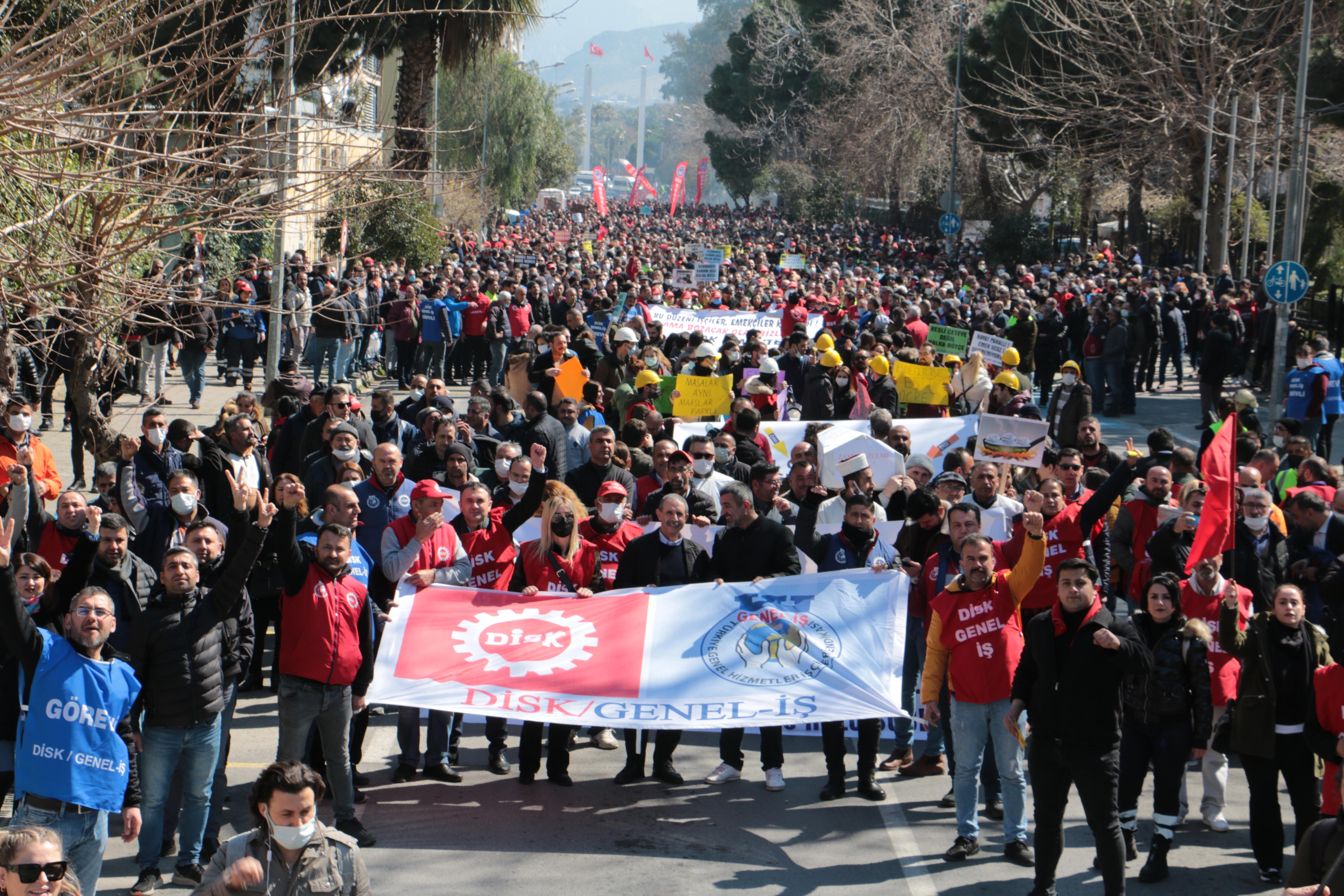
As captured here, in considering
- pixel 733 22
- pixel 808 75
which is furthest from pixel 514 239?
pixel 733 22

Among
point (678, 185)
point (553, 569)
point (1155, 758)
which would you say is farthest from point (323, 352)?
point (678, 185)

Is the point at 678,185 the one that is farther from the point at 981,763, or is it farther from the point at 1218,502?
the point at 981,763

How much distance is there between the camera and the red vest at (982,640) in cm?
693

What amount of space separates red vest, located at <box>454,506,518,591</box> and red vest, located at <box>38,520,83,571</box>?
2.17m

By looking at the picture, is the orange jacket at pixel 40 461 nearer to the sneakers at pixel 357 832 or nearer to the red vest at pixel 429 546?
the red vest at pixel 429 546

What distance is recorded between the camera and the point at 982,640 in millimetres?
6961

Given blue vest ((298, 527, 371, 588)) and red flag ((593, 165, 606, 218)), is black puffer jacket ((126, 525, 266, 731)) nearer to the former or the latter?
blue vest ((298, 527, 371, 588))

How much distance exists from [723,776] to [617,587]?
1.24 m

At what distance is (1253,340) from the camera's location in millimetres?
23641

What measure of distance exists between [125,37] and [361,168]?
2223mm

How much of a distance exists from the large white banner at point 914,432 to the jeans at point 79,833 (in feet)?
24.2

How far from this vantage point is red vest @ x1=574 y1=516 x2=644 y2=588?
8359mm

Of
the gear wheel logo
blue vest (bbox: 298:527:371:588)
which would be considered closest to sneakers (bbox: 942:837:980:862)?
the gear wheel logo

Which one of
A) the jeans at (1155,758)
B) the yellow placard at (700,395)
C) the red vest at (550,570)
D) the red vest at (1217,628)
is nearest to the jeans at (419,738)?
the red vest at (550,570)
